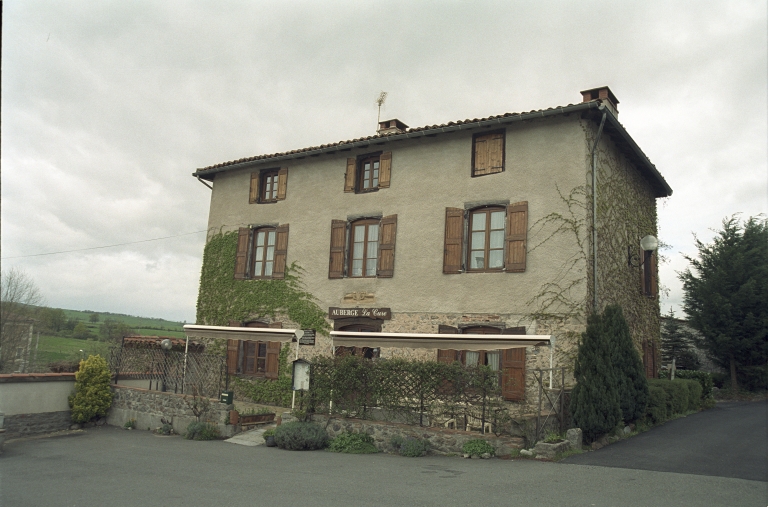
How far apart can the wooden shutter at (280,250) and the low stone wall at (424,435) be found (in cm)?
583

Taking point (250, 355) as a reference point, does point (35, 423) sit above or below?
below

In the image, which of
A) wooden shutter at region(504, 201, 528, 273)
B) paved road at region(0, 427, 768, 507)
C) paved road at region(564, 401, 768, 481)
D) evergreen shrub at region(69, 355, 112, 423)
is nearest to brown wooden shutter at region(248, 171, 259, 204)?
evergreen shrub at region(69, 355, 112, 423)

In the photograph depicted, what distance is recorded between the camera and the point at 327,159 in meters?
16.0

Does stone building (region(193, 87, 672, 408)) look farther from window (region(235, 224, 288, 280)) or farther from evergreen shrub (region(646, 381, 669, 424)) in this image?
evergreen shrub (region(646, 381, 669, 424))

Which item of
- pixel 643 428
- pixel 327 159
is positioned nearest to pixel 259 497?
pixel 643 428

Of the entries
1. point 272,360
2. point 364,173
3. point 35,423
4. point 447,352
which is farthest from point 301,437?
point 364,173

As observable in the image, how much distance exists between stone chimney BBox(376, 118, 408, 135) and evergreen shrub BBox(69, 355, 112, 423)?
9.67 m

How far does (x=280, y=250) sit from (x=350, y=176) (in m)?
2.99

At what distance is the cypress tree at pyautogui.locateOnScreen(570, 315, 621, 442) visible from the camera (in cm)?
1013

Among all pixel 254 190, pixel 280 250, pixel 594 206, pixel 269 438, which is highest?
pixel 254 190

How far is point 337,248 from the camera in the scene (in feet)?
49.9

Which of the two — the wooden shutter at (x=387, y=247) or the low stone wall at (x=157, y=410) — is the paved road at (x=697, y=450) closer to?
the wooden shutter at (x=387, y=247)

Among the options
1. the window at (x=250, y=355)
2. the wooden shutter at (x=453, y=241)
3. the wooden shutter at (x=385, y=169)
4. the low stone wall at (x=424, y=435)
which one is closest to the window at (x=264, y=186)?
the wooden shutter at (x=385, y=169)

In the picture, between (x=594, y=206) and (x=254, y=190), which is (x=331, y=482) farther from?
(x=254, y=190)
